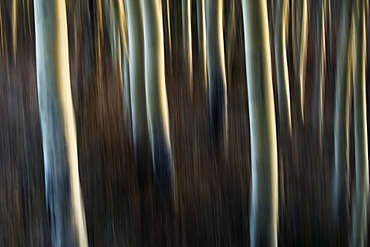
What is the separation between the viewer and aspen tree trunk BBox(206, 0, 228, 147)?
79 cm

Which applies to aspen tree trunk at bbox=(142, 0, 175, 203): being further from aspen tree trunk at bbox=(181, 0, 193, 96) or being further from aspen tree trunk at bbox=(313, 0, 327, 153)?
aspen tree trunk at bbox=(313, 0, 327, 153)

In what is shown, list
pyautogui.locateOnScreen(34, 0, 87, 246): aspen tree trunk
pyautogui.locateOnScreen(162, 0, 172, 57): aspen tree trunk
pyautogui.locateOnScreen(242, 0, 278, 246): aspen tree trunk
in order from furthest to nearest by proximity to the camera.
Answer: pyautogui.locateOnScreen(162, 0, 172, 57): aspen tree trunk, pyautogui.locateOnScreen(242, 0, 278, 246): aspen tree trunk, pyautogui.locateOnScreen(34, 0, 87, 246): aspen tree trunk

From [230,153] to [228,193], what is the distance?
84 millimetres

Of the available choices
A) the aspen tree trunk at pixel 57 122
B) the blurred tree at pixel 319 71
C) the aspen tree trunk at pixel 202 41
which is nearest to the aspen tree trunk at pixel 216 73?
the aspen tree trunk at pixel 202 41

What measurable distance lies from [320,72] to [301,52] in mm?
68

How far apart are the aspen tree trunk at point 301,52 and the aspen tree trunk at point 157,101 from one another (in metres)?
0.32

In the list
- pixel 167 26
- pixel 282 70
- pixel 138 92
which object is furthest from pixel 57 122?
pixel 282 70

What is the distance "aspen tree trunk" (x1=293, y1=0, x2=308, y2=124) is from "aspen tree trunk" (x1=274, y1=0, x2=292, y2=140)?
36 millimetres

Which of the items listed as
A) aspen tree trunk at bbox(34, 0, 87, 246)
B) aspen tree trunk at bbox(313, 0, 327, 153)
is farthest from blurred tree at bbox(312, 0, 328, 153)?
aspen tree trunk at bbox(34, 0, 87, 246)

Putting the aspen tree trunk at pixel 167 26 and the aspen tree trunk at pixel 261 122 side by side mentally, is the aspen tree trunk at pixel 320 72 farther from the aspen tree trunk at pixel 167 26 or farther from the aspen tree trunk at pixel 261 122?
the aspen tree trunk at pixel 167 26

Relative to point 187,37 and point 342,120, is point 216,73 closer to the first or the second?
point 187,37

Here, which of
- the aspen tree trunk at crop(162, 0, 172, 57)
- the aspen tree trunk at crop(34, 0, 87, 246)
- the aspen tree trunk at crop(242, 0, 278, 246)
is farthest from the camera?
the aspen tree trunk at crop(162, 0, 172, 57)

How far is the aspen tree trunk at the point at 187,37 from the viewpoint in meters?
0.78

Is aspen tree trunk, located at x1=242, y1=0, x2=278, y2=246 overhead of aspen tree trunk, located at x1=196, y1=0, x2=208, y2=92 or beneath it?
beneath
